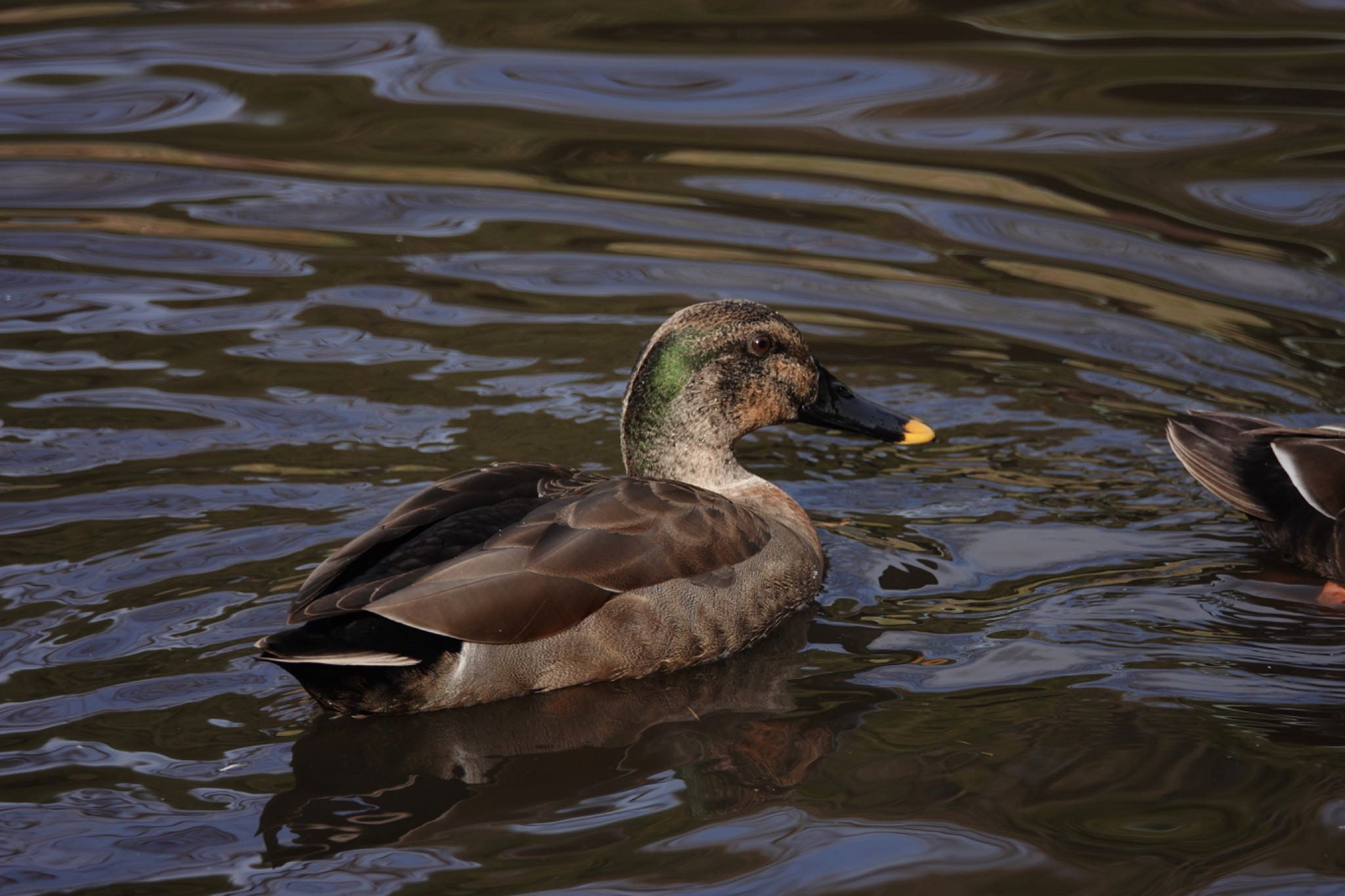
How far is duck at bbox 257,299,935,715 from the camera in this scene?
5129 mm

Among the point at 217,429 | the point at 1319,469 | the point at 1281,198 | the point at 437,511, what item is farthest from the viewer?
the point at 1281,198

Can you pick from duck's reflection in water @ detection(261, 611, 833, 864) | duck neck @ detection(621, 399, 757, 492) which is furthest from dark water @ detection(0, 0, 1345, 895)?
duck neck @ detection(621, 399, 757, 492)

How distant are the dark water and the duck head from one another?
543 mm

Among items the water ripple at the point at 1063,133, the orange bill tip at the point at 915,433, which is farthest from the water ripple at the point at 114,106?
the orange bill tip at the point at 915,433

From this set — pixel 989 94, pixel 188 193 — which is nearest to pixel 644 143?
pixel 989 94

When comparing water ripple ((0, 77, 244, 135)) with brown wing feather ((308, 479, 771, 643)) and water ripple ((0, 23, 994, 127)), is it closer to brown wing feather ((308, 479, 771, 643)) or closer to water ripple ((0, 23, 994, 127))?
water ripple ((0, 23, 994, 127))

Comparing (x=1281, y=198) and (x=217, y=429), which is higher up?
(x=1281, y=198)

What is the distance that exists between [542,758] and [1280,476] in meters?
3.27

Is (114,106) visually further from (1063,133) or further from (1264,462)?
(1264,462)

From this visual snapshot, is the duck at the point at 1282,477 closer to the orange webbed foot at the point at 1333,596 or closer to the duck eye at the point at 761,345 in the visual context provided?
the orange webbed foot at the point at 1333,596

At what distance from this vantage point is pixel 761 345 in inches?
270

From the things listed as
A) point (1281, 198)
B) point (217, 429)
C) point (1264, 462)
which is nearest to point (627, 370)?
point (217, 429)

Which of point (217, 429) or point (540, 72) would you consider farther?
point (540, 72)

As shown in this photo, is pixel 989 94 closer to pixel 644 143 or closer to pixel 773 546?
pixel 644 143
